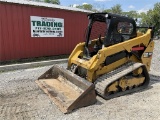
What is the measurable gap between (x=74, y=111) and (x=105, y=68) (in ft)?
5.44

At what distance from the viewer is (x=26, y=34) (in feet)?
32.7

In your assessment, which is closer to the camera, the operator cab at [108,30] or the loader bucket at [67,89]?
the loader bucket at [67,89]

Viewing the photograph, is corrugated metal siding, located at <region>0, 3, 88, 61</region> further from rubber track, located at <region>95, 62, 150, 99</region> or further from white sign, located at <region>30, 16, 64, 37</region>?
rubber track, located at <region>95, 62, 150, 99</region>

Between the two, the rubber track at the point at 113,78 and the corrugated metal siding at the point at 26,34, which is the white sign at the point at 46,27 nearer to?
the corrugated metal siding at the point at 26,34

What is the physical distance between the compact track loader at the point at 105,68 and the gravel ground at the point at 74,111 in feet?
0.59

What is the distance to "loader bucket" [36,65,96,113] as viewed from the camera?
464 centimetres

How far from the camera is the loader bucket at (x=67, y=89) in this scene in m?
4.64

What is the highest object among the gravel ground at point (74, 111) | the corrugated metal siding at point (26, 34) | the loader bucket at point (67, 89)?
the corrugated metal siding at point (26, 34)

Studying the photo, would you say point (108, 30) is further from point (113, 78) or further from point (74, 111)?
point (74, 111)

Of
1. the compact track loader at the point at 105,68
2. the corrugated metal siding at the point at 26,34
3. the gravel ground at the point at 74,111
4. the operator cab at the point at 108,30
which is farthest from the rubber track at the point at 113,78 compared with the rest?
the corrugated metal siding at the point at 26,34

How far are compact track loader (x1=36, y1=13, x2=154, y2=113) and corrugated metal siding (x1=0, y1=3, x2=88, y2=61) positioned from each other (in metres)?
3.81

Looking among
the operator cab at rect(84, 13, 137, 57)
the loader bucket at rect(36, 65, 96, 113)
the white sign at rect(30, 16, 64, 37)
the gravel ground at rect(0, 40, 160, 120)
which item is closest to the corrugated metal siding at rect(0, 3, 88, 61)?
the white sign at rect(30, 16, 64, 37)

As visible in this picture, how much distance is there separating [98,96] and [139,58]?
6.37ft

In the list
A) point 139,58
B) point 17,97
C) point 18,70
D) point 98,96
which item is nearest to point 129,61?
point 139,58
